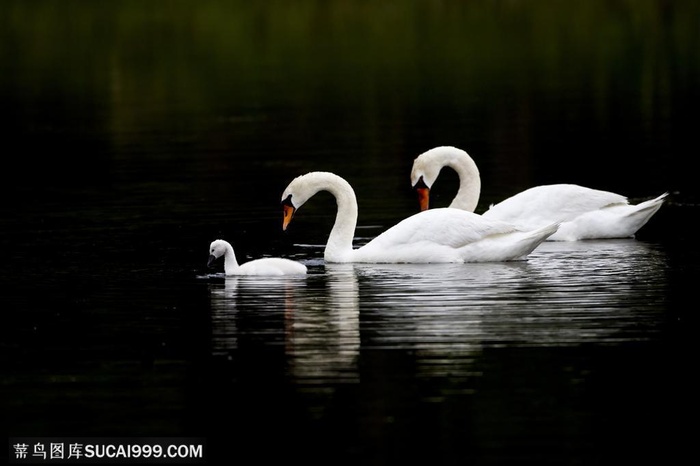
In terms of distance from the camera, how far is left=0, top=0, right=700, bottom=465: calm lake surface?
33.9ft

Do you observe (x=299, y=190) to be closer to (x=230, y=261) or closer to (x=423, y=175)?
(x=230, y=261)

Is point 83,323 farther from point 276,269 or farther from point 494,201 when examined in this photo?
point 494,201

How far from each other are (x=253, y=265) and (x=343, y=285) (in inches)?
42.1

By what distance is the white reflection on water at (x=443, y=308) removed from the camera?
39.7ft

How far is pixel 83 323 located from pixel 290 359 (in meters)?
2.28

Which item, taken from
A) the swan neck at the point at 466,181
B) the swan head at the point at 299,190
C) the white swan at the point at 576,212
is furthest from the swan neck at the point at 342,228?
the swan neck at the point at 466,181

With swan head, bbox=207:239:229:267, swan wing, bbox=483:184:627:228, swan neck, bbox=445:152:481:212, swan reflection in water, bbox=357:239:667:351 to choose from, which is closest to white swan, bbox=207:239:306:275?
swan head, bbox=207:239:229:267

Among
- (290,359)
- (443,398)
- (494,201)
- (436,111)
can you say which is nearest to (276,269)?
(290,359)

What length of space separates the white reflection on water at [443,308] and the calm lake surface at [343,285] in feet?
0.12

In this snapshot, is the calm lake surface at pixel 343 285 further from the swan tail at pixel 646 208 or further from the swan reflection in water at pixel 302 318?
the swan tail at pixel 646 208

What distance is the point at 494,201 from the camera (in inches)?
851

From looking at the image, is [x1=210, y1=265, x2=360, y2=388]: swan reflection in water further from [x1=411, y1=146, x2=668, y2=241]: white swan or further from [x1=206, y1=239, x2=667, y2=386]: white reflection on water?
[x1=411, y1=146, x2=668, y2=241]: white swan

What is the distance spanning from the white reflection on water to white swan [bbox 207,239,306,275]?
149 millimetres

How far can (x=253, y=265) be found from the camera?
15727mm
